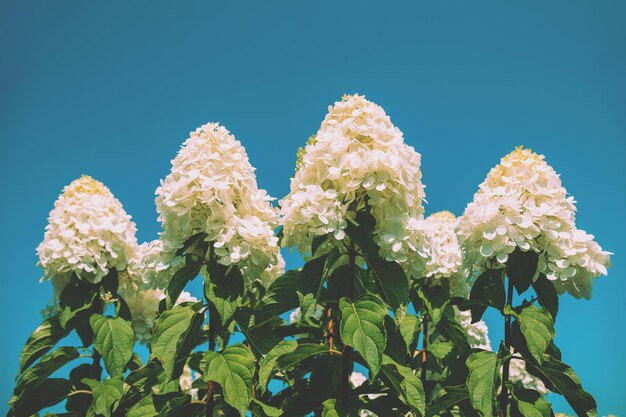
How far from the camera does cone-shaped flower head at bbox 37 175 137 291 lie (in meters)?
4.30

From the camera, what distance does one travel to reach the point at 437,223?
18.1 ft

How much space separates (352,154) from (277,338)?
4.47 ft

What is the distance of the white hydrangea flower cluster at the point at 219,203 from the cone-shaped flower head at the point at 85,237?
1227 millimetres

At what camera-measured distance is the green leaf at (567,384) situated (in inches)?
126

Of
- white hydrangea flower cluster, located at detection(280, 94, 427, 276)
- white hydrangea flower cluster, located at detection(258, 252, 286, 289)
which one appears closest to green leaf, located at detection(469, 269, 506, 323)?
white hydrangea flower cluster, located at detection(280, 94, 427, 276)

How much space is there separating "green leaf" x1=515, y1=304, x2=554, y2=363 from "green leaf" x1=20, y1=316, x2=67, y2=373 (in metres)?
3.76

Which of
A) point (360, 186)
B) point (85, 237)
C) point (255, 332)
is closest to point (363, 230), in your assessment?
point (360, 186)

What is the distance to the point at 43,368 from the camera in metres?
4.19

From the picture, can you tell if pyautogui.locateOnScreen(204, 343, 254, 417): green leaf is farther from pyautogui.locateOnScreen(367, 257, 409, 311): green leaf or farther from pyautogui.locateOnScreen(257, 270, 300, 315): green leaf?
pyautogui.locateOnScreen(367, 257, 409, 311): green leaf

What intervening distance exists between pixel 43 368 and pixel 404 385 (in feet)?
10.1

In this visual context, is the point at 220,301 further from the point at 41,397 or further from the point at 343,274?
the point at 41,397

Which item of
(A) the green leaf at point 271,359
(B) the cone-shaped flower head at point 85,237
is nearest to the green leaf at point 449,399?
(A) the green leaf at point 271,359

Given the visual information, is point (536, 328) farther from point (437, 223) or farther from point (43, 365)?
point (43, 365)

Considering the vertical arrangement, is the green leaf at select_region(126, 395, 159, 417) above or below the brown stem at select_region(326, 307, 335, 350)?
below
